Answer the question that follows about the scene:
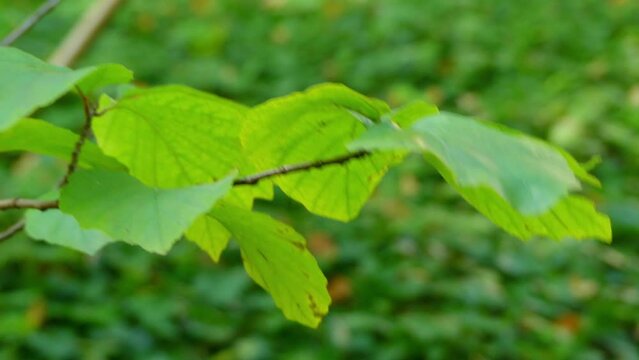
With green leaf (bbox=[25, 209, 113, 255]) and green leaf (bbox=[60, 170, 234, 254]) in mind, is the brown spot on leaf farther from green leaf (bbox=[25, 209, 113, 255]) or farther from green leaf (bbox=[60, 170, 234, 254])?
green leaf (bbox=[60, 170, 234, 254])

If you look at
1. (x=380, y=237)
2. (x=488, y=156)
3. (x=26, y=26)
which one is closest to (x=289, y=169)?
(x=488, y=156)

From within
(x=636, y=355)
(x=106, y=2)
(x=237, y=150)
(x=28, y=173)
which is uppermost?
(x=237, y=150)

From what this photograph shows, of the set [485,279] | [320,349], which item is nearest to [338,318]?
[320,349]

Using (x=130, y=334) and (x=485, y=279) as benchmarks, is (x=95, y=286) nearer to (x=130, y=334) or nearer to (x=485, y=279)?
(x=130, y=334)

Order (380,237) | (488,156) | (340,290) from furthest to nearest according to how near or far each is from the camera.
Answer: (380,237) → (340,290) → (488,156)

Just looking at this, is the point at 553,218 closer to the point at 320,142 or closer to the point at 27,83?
the point at 320,142

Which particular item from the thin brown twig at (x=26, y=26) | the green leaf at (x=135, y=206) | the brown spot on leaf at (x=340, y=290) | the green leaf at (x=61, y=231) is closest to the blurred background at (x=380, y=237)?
the brown spot on leaf at (x=340, y=290)

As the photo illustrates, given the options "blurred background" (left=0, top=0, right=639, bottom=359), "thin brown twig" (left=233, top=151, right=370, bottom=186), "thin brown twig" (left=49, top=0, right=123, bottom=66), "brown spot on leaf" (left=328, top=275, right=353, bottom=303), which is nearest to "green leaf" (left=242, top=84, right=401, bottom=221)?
"thin brown twig" (left=233, top=151, right=370, bottom=186)
